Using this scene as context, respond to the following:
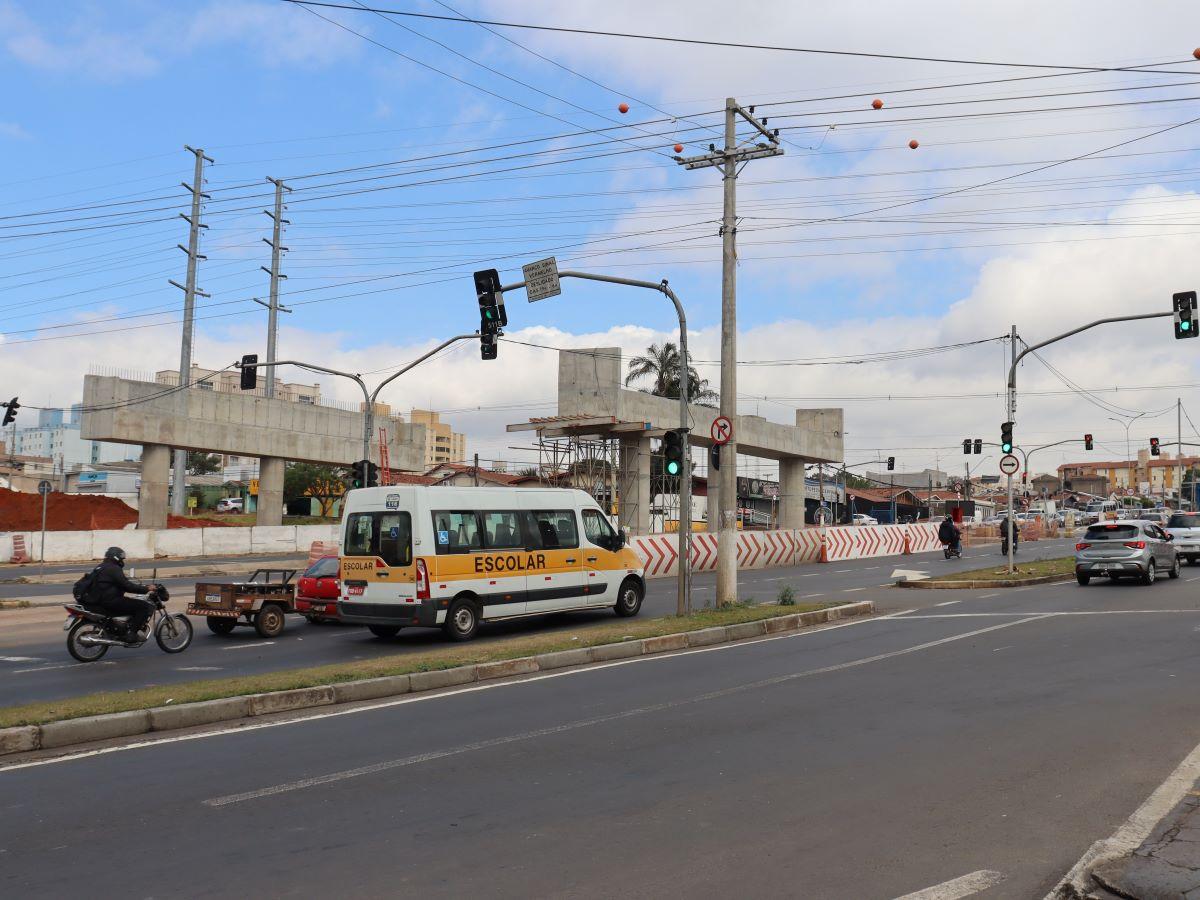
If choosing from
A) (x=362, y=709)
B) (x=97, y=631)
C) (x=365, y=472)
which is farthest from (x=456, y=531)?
(x=365, y=472)

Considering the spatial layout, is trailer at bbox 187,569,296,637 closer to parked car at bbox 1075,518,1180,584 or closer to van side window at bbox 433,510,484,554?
van side window at bbox 433,510,484,554

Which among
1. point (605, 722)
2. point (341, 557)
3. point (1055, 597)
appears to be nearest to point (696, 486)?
point (1055, 597)

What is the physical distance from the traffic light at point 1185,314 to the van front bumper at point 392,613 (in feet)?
59.6

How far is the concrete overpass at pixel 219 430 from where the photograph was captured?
139 ft

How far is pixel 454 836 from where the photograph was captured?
577 cm

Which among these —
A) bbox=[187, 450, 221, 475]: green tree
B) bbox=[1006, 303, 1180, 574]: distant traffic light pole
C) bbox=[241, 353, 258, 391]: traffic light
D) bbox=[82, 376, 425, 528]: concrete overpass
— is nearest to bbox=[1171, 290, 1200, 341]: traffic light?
bbox=[1006, 303, 1180, 574]: distant traffic light pole

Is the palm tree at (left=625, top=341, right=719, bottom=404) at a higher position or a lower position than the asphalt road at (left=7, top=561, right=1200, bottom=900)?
higher

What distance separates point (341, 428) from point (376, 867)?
49397 millimetres

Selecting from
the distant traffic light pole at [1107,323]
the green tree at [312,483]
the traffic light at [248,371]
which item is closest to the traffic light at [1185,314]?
the distant traffic light pole at [1107,323]

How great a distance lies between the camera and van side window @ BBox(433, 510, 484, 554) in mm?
15938

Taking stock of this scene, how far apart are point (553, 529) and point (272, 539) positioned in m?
29.1

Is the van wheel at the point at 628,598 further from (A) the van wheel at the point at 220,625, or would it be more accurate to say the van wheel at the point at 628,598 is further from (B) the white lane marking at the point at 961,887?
(B) the white lane marking at the point at 961,887

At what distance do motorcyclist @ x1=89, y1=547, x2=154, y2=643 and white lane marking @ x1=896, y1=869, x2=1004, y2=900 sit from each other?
1242cm

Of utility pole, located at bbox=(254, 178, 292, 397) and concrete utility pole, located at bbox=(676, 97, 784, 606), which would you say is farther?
utility pole, located at bbox=(254, 178, 292, 397)
